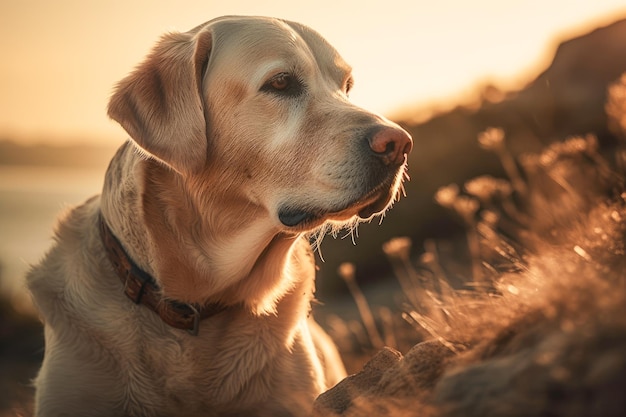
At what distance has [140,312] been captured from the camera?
10.8ft

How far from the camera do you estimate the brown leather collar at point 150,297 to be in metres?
3.24

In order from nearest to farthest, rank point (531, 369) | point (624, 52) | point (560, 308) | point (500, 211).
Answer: point (531, 369) → point (560, 308) → point (500, 211) → point (624, 52)

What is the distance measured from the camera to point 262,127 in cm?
326

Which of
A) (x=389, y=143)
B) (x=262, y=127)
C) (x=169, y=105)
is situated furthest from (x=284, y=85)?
(x=389, y=143)

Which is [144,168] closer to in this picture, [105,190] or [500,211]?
[105,190]

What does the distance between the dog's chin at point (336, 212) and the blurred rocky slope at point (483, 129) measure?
6.13 m

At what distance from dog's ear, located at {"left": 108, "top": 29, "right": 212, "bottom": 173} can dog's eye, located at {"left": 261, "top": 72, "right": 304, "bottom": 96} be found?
311 millimetres

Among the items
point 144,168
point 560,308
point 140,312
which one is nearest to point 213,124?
point 144,168

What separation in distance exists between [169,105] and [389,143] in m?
0.97

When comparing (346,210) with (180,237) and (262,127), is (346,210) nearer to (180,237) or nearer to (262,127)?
(262,127)

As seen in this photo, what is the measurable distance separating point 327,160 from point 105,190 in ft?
3.57

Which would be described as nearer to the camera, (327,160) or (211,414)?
(327,160)

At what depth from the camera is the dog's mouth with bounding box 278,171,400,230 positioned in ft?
10.2

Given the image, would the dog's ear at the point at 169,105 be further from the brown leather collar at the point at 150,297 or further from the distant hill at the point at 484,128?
the distant hill at the point at 484,128
